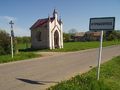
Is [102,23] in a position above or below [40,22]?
below

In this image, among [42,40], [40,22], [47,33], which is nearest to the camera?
[47,33]

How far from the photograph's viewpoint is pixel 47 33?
4206 cm

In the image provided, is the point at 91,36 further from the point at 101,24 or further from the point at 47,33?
the point at 101,24

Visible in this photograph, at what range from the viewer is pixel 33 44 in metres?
44.5

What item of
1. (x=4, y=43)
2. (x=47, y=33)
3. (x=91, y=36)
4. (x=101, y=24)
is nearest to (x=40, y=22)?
(x=47, y=33)

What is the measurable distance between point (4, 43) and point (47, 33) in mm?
13877

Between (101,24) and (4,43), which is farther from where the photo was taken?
(4,43)

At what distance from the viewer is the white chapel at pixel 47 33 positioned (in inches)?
1652

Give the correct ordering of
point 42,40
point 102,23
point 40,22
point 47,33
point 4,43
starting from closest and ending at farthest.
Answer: point 102,23, point 4,43, point 47,33, point 42,40, point 40,22

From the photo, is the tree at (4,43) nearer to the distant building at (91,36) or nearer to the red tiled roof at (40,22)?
the red tiled roof at (40,22)

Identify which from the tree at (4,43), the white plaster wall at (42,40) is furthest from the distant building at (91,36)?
the tree at (4,43)

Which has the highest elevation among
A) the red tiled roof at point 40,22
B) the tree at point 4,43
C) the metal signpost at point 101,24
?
the red tiled roof at point 40,22

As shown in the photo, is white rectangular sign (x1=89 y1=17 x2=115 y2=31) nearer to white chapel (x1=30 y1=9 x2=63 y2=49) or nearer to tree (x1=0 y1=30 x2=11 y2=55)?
tree (x1=0 y1=30 x2=11 y2=55)

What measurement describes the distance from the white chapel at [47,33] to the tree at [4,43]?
513 inches
